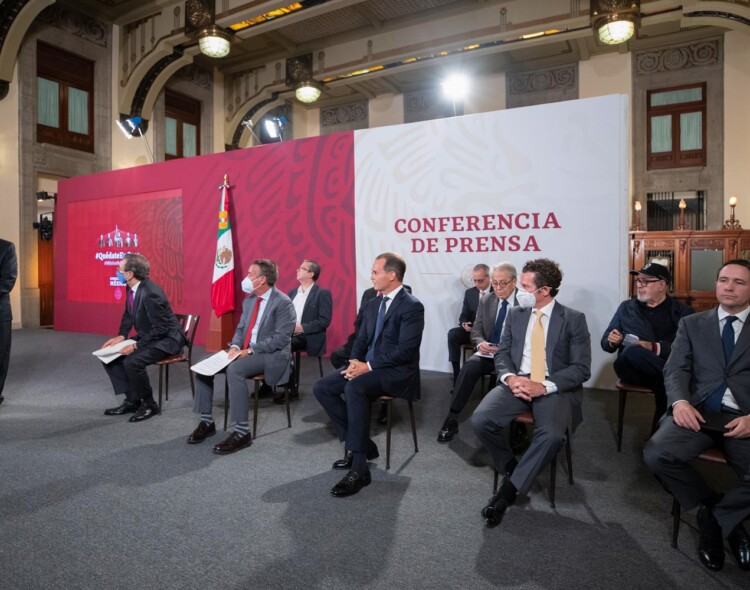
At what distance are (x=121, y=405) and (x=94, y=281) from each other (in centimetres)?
545

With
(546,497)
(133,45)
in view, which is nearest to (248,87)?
(133,45)

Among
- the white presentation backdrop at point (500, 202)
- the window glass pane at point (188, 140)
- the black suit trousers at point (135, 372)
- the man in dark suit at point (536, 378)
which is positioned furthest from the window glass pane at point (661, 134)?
the black suit trousers at point (135, 372)

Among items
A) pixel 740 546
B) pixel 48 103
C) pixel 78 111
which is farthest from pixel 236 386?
pixel 78 111

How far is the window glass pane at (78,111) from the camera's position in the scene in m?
10.3

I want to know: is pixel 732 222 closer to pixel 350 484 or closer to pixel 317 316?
pixel 317 316

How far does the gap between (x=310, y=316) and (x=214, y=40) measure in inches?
276

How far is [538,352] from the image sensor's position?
2.72 metres

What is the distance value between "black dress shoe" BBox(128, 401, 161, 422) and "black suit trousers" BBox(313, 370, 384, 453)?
170 centimetres

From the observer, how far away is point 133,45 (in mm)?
10875

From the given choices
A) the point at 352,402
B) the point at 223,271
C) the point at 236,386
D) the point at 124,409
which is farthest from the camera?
the point at 223,271

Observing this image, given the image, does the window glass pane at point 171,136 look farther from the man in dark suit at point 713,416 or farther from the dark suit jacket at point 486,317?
the man in dark suit at point 713,416

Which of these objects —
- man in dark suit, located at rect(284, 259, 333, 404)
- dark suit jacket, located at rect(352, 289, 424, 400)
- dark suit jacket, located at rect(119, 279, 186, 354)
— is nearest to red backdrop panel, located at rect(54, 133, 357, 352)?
man in dark suit, located at rect(284, 259, 333, 404)

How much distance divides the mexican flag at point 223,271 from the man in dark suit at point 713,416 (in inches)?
225

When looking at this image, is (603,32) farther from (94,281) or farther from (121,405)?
(94,281)
